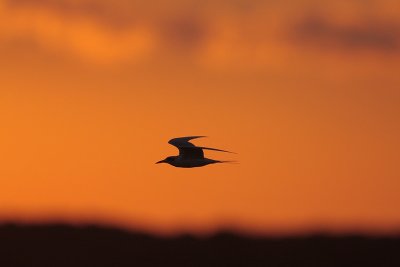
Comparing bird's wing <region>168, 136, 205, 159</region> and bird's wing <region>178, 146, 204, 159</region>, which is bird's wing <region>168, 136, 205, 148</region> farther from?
bird's wing <region>178, 146, 204, 159</region>

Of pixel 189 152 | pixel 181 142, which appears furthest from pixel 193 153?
pixel 181 142

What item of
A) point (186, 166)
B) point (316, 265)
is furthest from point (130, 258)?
point (186, 166)

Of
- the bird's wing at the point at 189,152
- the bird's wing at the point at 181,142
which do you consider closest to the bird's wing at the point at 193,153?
the bird's wing at the point at 189,152

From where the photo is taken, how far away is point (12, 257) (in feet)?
263

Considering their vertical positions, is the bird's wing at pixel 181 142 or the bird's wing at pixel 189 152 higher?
the bird's wing at pixel 181 142

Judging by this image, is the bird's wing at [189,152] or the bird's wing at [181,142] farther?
the bird's wing at [181,142]

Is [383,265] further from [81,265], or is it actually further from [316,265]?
[81,265]

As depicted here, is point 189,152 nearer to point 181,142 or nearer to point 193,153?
point 193,153

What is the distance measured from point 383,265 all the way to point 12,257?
1513 centimetres

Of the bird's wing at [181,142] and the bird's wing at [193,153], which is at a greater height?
the bird's wing at [181,142]

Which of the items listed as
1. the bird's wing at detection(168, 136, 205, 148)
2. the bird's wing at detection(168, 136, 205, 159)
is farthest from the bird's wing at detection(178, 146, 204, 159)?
the bird's wing at detection(168, 136, 205, 148)

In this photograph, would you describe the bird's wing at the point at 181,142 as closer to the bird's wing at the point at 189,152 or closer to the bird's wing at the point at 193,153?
the bird's wing at the point at 189,152

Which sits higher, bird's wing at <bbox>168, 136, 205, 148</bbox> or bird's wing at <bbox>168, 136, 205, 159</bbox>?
bird's wing at <bbox>168, 136, 205, 148</bbox>

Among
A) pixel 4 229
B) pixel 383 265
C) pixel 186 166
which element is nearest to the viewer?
pixel 186 166
